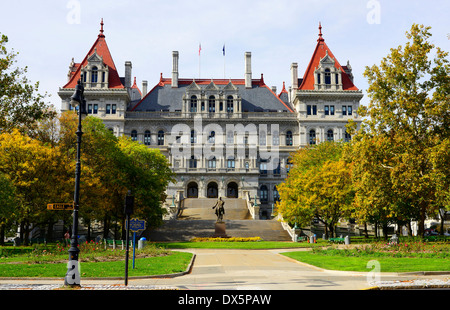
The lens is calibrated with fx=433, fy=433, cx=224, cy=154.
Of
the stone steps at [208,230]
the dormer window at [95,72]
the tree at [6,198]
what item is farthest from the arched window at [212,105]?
the tree at [6,198]

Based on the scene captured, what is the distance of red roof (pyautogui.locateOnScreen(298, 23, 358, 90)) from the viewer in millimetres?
78312

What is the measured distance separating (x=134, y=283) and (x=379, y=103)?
2541cm

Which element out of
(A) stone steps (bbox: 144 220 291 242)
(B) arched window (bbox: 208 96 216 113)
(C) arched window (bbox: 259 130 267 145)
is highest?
(B) arched window (bbox: 208 96 216 113)

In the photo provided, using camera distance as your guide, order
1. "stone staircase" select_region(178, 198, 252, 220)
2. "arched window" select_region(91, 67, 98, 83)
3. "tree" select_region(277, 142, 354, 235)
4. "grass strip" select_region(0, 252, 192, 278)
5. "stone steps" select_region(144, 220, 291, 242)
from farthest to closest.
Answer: "arched window" select_region(91, 67, 98, 83) < "stone staircase" select_region(178, 198, 252, 220) < "stone steps" select_region(144, 220, 291, 242) < "tree" select_region(277, 142, 354, 235) < "grass strip" select_region(0, 252, 192, 278)

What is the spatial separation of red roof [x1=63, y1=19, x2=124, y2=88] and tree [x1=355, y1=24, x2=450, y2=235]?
175 ft

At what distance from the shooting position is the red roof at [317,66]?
78312mm

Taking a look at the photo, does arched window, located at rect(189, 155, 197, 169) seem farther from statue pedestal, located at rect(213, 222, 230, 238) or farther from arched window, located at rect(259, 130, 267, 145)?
statue pedestal, located at rect(213, 222, 230, 238)

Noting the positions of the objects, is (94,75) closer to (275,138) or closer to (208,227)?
(275,138)

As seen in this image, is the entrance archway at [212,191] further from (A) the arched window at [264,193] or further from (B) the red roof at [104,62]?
(B) the red roof at [104,62]

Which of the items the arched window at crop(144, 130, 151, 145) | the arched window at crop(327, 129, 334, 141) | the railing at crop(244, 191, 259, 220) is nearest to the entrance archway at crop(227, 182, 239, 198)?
the railing at crop(244, 191, 259, 220)

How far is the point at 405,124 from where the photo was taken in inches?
1262

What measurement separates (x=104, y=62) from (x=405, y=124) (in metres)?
60.0

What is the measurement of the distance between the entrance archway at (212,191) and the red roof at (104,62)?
77.5 feet
